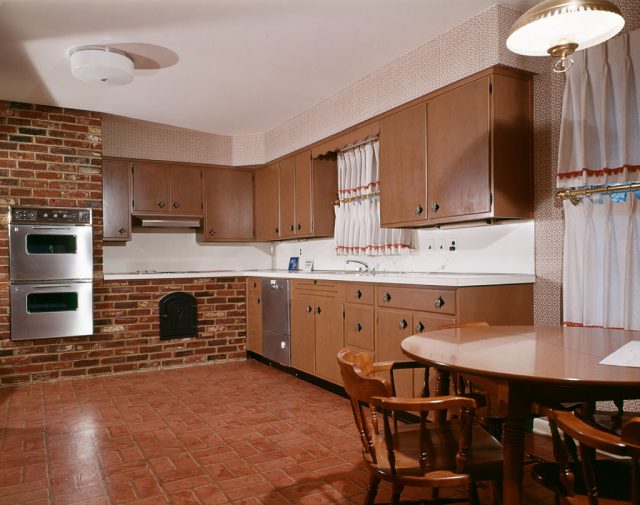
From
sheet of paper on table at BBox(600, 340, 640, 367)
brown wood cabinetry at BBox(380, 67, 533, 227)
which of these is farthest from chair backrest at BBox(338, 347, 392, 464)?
brown wood cabinetry at BBox(380, 67, 533, 227)

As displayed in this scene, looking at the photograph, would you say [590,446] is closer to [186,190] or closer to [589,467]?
[589,467]

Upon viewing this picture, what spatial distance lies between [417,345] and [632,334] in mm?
991

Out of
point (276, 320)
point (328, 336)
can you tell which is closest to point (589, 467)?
point (328, 336)

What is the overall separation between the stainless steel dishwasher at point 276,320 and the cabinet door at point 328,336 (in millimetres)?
589

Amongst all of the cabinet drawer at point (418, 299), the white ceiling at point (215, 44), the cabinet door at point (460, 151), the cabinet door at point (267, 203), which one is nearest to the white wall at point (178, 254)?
the cabinet door at point (267, 203)

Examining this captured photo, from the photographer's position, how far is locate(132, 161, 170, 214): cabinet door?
6.05 m

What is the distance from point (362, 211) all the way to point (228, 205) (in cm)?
229

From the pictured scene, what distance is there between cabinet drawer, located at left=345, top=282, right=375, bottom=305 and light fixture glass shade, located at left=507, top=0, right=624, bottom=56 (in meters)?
2.18

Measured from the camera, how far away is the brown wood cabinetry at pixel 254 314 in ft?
19.0

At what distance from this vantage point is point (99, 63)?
386 centimetres

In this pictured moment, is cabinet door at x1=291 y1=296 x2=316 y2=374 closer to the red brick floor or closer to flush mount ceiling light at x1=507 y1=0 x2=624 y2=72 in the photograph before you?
the red brick floor

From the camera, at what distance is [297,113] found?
566cm

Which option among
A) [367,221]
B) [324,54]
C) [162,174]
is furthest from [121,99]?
[367,221]

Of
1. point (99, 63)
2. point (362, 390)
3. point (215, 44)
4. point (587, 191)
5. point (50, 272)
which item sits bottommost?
point (362, 390)
